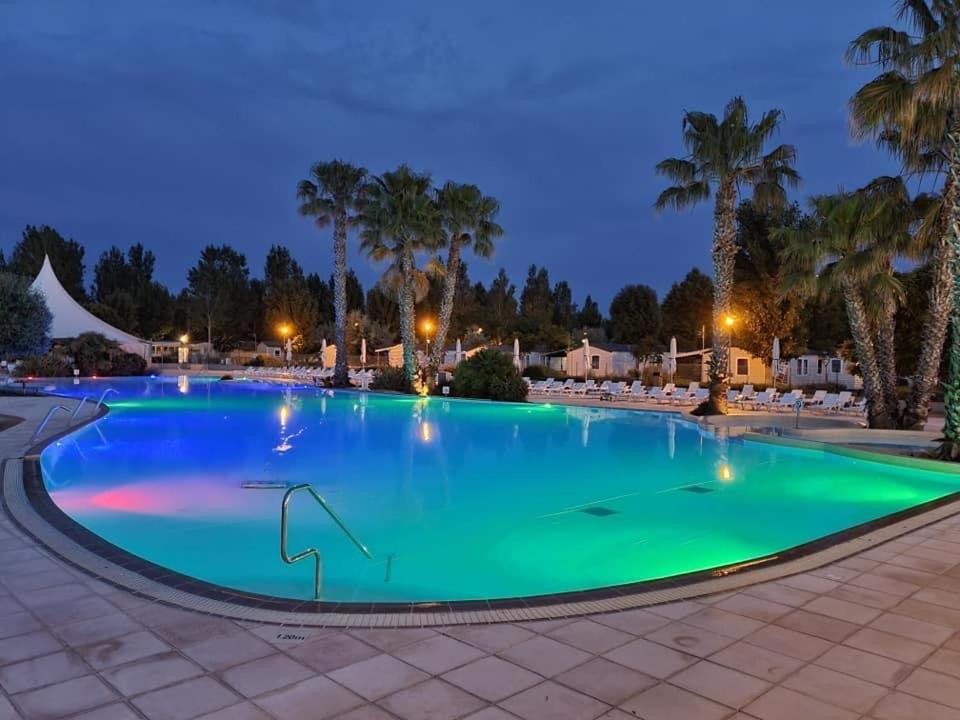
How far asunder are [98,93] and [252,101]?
19.4 meters

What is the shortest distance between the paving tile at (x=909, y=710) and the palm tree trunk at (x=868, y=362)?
1155 centimetres

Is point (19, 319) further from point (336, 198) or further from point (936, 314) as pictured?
point (936, 314)

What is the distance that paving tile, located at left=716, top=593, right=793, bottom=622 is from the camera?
382 cm

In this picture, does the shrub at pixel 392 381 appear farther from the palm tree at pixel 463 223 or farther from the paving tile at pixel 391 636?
the paving tile at pixel 391 636

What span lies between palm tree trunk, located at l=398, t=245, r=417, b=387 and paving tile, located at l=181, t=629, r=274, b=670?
20.6 metres

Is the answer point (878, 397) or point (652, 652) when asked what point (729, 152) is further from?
point (652, 652)

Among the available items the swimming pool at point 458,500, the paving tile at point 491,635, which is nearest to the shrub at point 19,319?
the swimming pool at point 458,500

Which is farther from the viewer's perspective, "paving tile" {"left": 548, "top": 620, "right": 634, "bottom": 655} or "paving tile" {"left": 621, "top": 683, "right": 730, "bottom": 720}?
"paving tile" {"left": 548, "top": 620, "right": 634, "bottom": 655}

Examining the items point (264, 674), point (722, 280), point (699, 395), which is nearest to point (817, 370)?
point (699, 395)

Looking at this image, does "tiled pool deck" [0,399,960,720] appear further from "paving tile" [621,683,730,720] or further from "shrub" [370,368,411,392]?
"shrub" [370,368,411,392]

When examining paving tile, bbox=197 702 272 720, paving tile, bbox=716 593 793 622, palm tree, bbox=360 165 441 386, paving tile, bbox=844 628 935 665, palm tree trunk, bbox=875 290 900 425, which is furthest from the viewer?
palm tree, bbox=360 165 441 386

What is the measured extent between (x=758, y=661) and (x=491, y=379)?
18.8m

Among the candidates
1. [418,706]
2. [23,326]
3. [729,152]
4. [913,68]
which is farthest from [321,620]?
[23,326]

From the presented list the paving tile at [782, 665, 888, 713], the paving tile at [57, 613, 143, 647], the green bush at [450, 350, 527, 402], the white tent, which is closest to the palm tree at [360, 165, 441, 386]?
the green bush at [450, 350, 527, 402]
